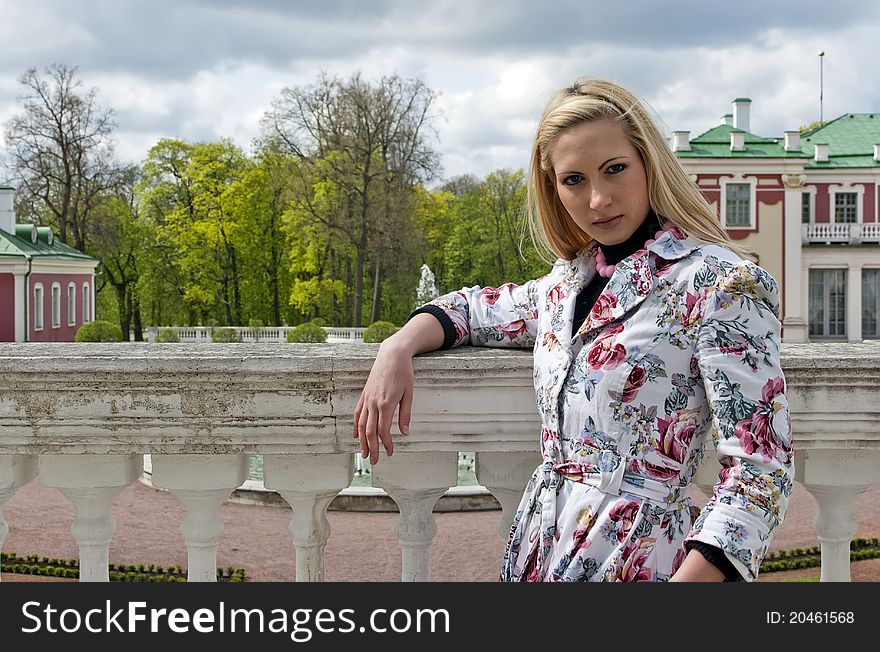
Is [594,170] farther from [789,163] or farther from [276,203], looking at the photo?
[276,203]

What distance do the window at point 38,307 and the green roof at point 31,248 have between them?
45.3 inches

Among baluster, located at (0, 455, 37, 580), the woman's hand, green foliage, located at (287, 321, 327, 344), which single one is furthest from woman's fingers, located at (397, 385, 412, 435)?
green foliage, located at (287, 321, 327, 344)

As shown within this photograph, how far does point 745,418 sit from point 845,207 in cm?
3452

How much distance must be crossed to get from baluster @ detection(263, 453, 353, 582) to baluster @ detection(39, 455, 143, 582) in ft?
1.20

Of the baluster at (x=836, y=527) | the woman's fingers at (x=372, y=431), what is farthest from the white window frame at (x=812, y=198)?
the woman's fingers at (x=372, y=431)

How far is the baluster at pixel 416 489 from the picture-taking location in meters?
2.27

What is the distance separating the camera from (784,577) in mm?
8562

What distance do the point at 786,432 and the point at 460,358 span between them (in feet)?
2.52

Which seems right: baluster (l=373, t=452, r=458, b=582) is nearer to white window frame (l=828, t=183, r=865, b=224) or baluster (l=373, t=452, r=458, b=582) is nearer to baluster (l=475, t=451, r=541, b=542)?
baluster (l=475, t=451, r=541, b=542)

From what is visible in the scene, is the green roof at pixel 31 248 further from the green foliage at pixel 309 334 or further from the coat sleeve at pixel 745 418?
the coat sleeve at pixel 745 418
